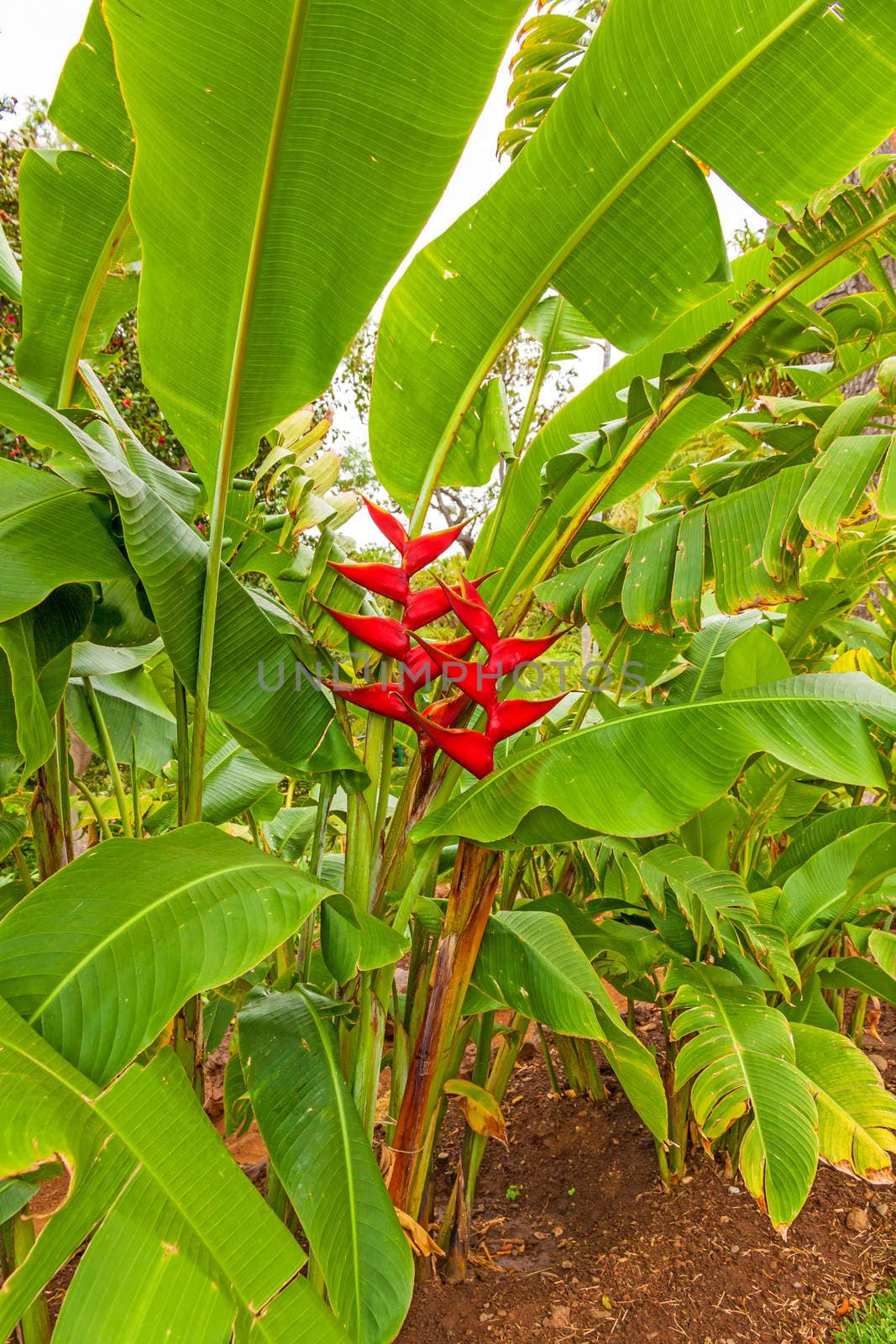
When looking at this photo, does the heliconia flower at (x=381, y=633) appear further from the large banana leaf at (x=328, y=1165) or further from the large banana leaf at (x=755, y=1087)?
the large banana leaf at (x=755, y=1087)

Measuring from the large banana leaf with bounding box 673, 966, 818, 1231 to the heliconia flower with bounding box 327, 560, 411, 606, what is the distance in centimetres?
96

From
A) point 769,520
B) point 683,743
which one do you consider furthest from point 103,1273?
point 769,520

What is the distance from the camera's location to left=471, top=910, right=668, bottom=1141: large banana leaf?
1106mm

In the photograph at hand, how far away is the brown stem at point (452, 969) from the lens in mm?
1200

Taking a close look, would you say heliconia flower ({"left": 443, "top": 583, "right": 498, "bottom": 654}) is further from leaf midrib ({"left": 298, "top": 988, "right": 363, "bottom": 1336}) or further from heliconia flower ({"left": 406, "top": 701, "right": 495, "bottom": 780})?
leaf midrib ({"left": 298, "top": 988, "right": 363, "bottom": 1336})

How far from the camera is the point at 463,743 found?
104 cm

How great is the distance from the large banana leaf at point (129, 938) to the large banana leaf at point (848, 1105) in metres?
1.08

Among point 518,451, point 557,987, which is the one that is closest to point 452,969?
point 557,987

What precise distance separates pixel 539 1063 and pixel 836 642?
5.54 feet

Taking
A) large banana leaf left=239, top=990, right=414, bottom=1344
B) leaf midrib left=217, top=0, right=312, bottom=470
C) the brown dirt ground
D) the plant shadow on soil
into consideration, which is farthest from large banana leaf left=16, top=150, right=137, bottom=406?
the brown dirt ground

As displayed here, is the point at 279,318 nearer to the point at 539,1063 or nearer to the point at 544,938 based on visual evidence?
the point at 544,938

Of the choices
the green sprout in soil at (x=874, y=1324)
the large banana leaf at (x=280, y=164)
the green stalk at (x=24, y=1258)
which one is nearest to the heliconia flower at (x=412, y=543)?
the large banana leaf at (x=280, y=164)

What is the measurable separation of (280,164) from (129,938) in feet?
2.94

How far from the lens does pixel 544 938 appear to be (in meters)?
1.24
